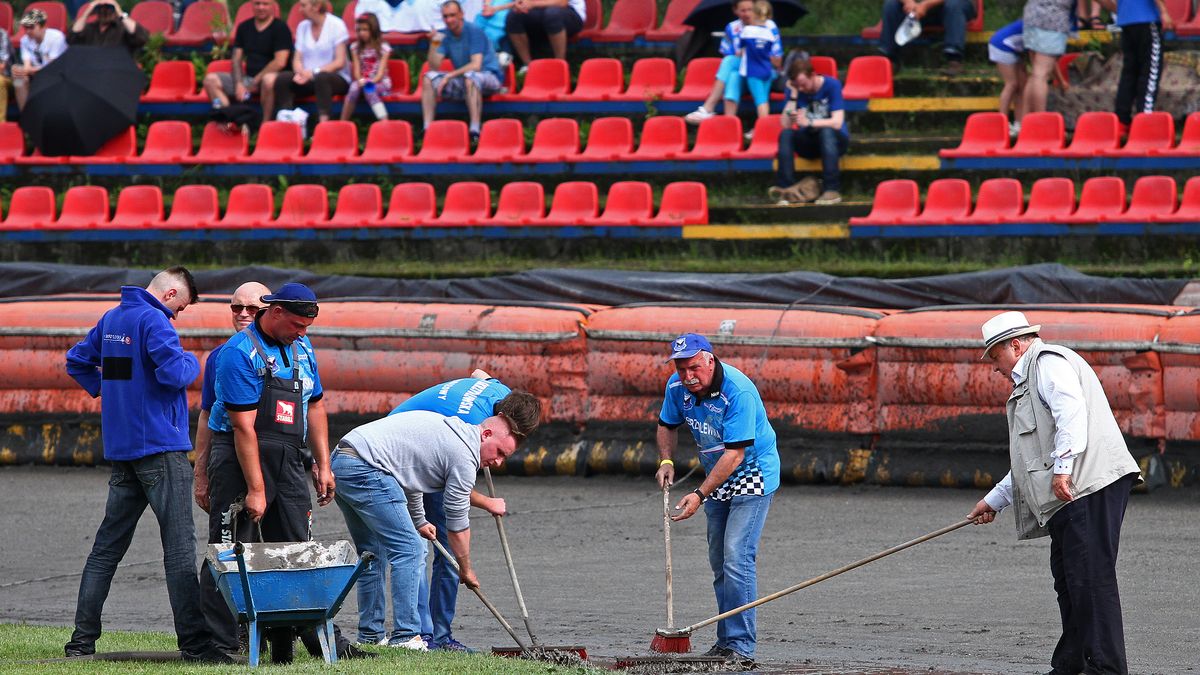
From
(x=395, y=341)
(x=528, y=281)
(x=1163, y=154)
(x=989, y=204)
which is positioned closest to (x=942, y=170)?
(x=989, y=204)

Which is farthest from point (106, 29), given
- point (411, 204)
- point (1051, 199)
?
point (1051, 199)

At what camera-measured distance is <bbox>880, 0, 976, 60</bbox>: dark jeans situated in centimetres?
2038

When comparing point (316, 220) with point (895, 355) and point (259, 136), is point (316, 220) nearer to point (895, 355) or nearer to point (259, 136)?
point (259, 136)

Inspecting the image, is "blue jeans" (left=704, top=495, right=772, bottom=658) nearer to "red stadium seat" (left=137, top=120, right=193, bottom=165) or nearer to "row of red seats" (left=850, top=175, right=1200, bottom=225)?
"row of red seats" (left=850, top=175, right=1200, bottom=225)

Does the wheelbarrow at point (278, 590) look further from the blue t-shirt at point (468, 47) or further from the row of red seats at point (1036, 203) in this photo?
the blue t-shirt at point (468, 47)

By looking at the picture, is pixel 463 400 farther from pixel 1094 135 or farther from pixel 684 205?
pixel 1094 135

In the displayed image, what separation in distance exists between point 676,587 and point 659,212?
903 centimetres

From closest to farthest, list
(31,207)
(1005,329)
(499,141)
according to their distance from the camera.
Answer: (1005,329), (499,141), (31,207)

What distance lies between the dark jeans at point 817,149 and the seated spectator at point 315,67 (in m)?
6.47

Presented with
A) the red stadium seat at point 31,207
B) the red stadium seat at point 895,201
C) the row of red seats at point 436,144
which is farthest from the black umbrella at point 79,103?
the red stadium seat at point 895,201

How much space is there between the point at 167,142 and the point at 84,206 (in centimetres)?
164

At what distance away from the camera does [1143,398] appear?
12570 millimetres

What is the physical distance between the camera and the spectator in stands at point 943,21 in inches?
802

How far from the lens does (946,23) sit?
20453mm
